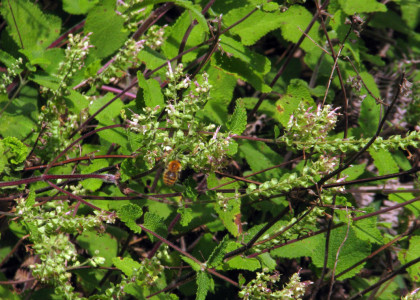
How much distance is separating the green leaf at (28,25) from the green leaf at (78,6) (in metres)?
0.19

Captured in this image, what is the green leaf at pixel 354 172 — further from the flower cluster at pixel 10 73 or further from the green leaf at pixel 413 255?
the flower cluster at pixel 10 73

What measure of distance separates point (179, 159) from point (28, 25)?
156 cm

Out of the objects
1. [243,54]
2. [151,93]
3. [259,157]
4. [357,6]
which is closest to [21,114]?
[151,93]

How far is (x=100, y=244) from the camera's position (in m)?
2.88

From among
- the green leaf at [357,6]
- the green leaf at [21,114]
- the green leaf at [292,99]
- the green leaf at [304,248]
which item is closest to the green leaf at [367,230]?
the green leaf at [304,248]

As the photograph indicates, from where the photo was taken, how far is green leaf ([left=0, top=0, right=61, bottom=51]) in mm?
2838

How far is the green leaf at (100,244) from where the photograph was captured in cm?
285

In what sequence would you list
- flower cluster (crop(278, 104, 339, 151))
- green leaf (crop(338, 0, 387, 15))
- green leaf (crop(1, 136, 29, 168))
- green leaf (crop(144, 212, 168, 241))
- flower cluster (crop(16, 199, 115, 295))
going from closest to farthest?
Result: flower cluster (crop(16, 199, 115, 295)) → flower cluster (crop(278, 104, 339, 151)) → green leaf (crop(144, 212, 168, 241)) → green leaf (crop(1, 136, 29, 168)) → green leaf (crop(338, 0, 387, 15))

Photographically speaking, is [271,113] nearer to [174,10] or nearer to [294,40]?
[294,40]

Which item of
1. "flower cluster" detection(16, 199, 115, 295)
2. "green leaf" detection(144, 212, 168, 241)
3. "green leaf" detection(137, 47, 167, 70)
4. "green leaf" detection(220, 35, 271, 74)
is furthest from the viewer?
"green leaf" detection(137, 47, 167, 70)

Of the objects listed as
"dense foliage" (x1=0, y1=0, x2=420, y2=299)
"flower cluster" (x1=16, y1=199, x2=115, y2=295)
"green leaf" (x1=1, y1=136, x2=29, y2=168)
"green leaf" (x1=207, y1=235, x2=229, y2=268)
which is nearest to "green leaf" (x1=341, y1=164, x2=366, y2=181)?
"dense foliage" (x1=0, y1=0, x2=420, y2=299)

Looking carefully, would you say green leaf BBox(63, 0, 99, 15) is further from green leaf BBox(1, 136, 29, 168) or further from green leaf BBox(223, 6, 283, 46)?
green leaf BBox(1, 136, 29, 168)

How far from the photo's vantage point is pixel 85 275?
2785mm

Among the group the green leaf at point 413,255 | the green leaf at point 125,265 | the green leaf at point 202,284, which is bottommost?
the green leaf at point 413,255
